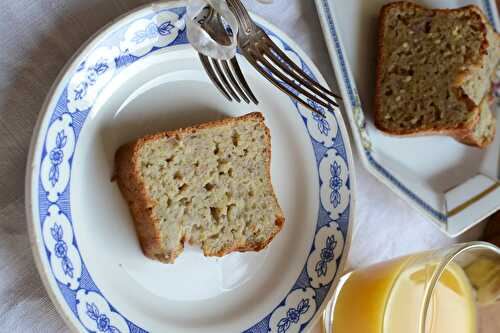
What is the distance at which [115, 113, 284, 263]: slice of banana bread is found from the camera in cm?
125

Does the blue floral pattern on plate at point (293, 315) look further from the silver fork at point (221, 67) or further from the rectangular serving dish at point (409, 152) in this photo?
the silver fork at point (221, 67)

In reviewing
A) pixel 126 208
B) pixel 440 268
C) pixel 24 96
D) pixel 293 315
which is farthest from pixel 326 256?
pixel 24 96

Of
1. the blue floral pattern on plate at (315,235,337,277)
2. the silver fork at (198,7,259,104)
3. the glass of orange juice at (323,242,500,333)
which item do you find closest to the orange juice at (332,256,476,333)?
the glass of orange juice at (323,242,500,333)

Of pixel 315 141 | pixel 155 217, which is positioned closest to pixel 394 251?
pixel 315 141

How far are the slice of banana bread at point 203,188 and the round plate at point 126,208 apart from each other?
0.18 feet

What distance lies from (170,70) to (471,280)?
0.87 m

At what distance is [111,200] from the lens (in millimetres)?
1252

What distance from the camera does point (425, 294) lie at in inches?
52.4

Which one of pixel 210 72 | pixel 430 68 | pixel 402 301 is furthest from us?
pixel 430 68

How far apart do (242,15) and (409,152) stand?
26.8 inches

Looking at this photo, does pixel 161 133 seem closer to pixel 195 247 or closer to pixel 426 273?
pixel 195 247

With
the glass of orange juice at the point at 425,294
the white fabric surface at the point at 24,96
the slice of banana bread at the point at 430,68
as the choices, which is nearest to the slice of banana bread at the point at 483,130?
the slice of banana bread at the point at 430,68

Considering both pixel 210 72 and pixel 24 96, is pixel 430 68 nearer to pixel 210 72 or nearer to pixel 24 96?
pixel 210 72

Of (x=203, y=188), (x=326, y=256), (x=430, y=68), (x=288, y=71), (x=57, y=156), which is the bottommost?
(x=326, y=256)
